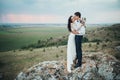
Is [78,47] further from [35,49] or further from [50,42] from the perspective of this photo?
[50,42]

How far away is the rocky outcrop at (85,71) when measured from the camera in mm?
5918

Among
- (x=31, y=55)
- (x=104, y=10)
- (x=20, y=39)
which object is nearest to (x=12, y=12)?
(x=20, y=39)

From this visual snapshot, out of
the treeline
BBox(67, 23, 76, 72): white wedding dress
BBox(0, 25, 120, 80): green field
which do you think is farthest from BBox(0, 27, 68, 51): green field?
BBox(67, 23, 76, 72): white wedding dress

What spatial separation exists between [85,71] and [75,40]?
2.84 feet

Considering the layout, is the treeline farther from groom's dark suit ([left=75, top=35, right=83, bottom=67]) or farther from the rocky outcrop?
groom's dark suit ([left=75, top=35, right=83, bottom=67])

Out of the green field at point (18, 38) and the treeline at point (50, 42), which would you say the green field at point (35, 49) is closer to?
the green field at point (18, 38)

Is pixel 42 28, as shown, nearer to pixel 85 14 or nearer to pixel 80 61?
pixel 85 14

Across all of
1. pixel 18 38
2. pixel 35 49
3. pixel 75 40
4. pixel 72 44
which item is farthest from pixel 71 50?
pixel 18 38

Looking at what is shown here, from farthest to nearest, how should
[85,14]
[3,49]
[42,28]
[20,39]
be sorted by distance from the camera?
[42,28] < [20,39] < [3,49] < [85,14]

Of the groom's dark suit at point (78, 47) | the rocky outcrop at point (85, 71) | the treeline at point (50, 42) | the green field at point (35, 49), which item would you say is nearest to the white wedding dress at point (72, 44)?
the groom's dark suit at point (78, 47)

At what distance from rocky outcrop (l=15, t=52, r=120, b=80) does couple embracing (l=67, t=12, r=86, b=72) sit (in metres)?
0.20

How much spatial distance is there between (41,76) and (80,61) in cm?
114

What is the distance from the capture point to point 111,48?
1036 centimetres

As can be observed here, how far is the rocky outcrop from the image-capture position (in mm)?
5918
